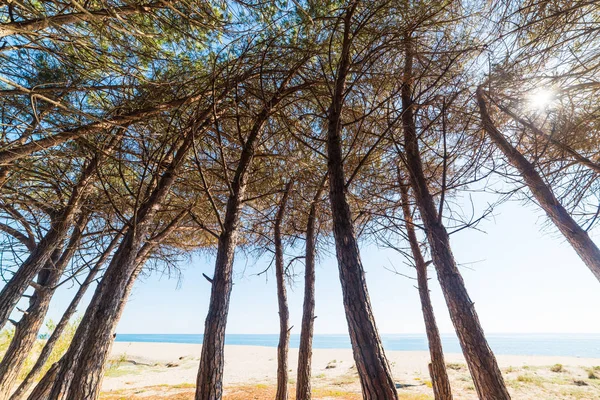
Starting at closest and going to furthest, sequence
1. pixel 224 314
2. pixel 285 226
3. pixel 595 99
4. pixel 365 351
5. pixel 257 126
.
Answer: pixel 365 351 < pixel 224 314 < pixel 257 126 < pixel 595 99 < pixel 285 226

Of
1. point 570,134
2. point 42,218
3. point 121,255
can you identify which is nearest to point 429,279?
point 570,134

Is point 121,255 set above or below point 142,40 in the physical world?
below

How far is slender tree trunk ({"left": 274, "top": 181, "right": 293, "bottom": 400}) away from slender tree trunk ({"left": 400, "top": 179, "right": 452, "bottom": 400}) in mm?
2472

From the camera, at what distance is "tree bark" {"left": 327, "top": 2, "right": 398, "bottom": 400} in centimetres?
137

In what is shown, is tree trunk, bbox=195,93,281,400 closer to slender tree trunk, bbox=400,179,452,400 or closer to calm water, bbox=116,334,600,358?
slender tree trunk, bbox=400,179,452,400

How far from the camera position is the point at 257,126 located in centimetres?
343

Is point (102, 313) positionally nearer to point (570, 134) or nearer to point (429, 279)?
point (429, 279)

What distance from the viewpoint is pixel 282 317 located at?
5.18 m

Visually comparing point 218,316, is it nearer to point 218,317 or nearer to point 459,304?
point 218,317

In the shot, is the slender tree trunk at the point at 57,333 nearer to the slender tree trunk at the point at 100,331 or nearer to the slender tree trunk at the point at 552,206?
the slender tree trunk at the point at 100,331

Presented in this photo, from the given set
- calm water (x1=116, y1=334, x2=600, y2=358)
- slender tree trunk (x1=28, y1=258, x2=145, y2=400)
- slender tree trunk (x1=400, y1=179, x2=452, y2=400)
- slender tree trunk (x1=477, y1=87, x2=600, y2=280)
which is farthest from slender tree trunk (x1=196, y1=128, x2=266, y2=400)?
calm water (x1=116, y1=334, x2=600, y2=358)

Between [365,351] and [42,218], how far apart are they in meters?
5.99

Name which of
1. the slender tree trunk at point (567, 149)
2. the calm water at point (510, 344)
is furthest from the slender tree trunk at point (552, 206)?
the calm water at point (510, 344)

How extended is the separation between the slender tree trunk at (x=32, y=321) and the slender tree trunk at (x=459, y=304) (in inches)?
234
